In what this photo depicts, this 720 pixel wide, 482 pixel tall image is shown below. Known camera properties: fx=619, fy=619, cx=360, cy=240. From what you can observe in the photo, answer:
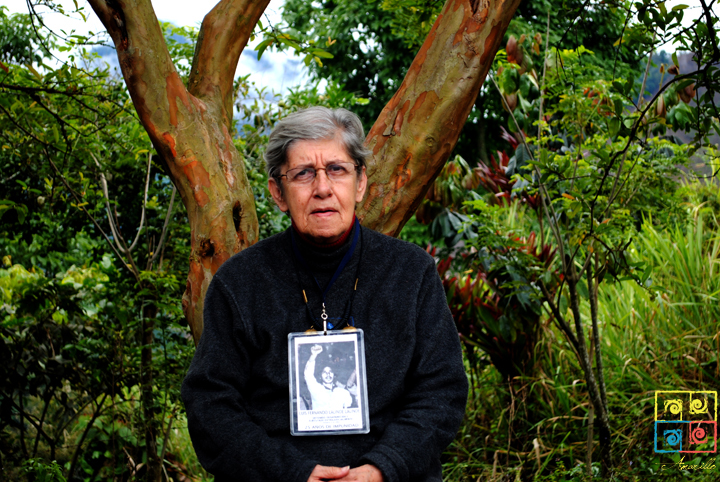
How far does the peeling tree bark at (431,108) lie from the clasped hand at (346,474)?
94cm

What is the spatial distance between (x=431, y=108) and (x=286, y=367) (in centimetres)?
109

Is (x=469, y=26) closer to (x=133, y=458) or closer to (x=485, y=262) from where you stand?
(x=485, y=262)

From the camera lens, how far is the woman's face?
6.24 ft

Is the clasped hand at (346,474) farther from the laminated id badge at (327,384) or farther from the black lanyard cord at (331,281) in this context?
the black lanyard cord at (331,281)

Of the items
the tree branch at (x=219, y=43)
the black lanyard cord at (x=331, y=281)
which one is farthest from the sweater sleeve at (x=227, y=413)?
the tree branch at (x=219, y=43)

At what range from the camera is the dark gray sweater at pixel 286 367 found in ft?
5.60

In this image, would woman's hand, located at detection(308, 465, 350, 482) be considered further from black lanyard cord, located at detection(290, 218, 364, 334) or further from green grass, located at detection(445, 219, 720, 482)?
green grass, located at detection(445, 219, 720, 482)

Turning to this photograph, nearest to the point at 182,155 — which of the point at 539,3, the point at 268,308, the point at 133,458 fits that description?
the point at 268,308

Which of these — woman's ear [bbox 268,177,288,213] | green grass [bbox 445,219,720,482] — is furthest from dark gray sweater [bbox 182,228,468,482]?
green grass [bbox 445,219,720,482]

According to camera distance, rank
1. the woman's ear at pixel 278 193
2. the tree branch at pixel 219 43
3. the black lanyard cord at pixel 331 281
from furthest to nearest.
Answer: the tree branch at pixel 219 43 < the woman's ear at pixel 278 193 < the black lanyard cord at pixel 331 281

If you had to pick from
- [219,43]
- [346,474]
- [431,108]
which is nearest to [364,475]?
[346,474]

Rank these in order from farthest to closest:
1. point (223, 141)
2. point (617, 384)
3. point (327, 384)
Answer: point (617, 384) → point (223, 141) → point (327, 384)

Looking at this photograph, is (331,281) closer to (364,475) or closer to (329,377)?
(329,377)

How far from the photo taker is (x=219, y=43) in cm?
248
